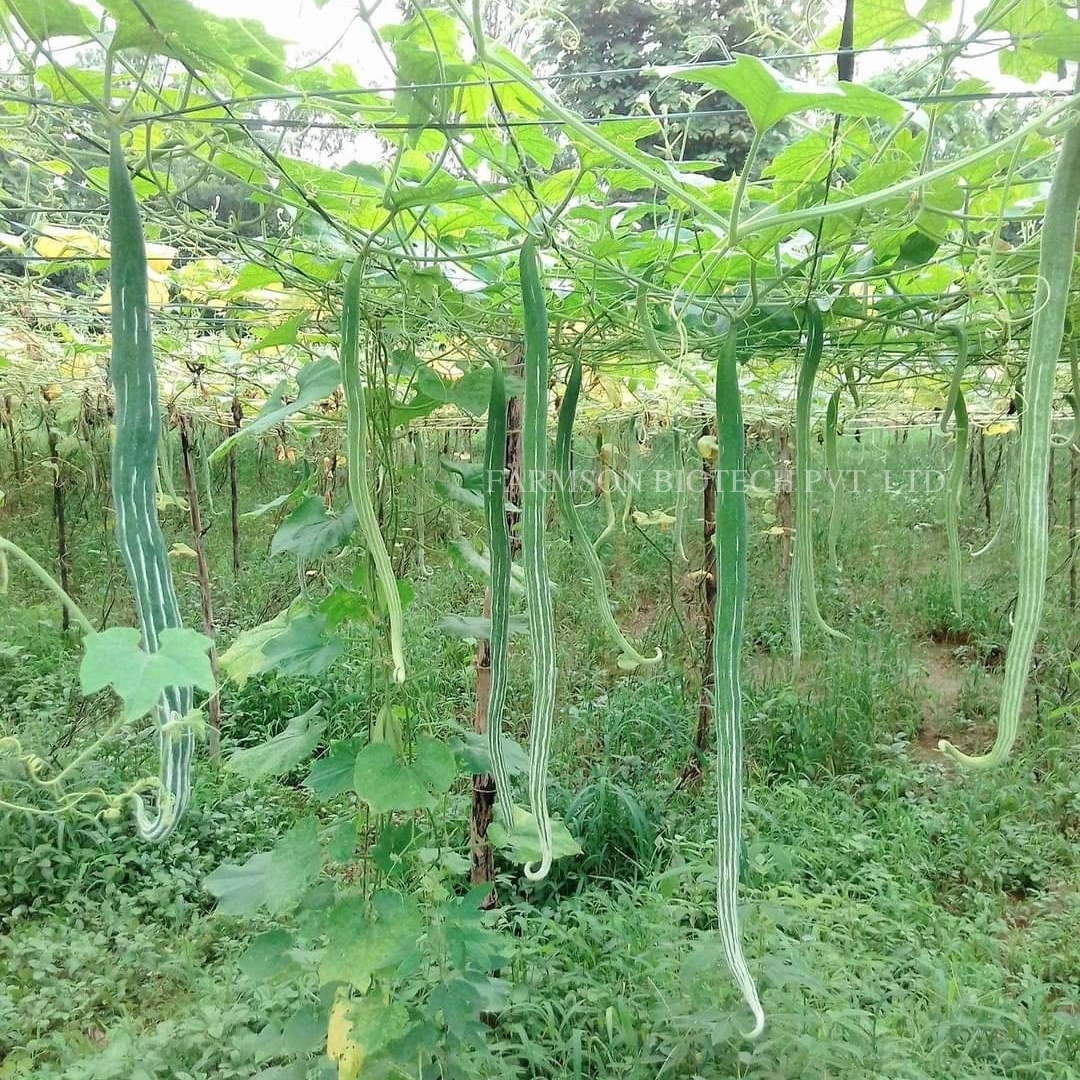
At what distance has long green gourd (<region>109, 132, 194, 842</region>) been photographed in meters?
0.77

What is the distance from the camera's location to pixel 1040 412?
809 millimetres

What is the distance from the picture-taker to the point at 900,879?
297 centimetres

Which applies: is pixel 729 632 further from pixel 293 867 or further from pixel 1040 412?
pixel 293 867

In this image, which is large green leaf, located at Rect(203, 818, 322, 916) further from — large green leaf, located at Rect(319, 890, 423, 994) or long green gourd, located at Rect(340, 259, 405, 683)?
long green gourd, located at Rect(340, 259, 405, 683)

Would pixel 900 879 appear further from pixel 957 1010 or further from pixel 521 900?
pixel 521 900

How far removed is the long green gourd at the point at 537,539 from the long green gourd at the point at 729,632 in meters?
0.20

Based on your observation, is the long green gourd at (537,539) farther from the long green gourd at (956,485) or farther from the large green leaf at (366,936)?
the long green gourd at (956,485)

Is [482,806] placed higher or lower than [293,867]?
lower

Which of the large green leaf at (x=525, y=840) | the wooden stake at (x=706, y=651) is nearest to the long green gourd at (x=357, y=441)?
the large green leaf at (x=525, y=840)

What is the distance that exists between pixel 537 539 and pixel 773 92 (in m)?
0.51

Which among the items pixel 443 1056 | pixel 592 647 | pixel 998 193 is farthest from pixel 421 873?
pixel 592 647

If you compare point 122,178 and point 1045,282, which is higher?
point 122,178

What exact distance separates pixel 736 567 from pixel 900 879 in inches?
99.3

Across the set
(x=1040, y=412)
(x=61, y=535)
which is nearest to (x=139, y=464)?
(x=1040, y=412)
